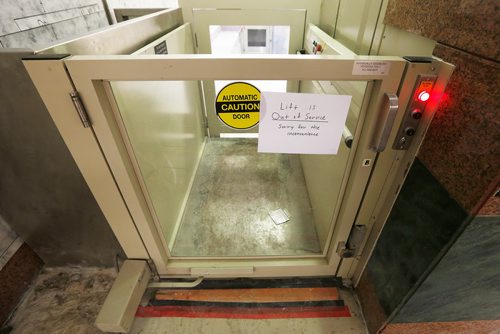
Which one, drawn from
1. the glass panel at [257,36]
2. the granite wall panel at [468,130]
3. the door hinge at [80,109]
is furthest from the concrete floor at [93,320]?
the glass panel at [257,36]

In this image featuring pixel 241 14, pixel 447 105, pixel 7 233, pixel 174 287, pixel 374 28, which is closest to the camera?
pixel 447 105

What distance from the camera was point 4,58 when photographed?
76 cm

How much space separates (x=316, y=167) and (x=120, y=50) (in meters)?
1.35

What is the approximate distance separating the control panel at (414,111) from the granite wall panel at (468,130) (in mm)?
46

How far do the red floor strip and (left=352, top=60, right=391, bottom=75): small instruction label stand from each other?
49.0 inches

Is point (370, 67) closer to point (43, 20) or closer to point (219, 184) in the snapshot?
point (219, 184)

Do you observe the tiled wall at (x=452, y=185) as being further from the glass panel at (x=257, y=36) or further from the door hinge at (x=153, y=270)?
the glass panel at (x=257, y=36)

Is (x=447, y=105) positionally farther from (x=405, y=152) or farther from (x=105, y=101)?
(x=105, y=101)

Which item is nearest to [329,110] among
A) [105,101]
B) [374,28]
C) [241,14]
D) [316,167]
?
[374,28]

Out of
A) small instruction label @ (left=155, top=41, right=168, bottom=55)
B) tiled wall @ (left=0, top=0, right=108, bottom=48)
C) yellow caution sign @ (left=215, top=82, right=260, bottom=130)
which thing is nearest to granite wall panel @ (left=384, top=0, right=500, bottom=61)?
yellow caution sign @ (left=215, top=82, right=260, bottom=130)

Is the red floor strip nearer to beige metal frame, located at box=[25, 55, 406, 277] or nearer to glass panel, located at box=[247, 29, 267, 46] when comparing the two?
beige metal frame, located at box=[25, 55, 406, 277]

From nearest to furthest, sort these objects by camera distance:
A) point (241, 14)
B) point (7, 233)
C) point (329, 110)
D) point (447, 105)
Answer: point (447, 105) < point (329, 110) < point (7, 233) < point (241, 14)

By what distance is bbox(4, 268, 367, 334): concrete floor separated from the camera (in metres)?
1.26

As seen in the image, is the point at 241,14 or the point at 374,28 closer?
the point at 374,28
